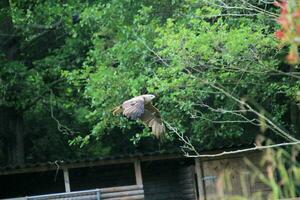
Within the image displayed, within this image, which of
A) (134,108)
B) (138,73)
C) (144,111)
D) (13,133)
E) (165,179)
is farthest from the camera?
(13,133)

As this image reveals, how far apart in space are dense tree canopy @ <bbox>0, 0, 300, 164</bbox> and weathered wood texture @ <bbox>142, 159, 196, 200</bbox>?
794 millimetres

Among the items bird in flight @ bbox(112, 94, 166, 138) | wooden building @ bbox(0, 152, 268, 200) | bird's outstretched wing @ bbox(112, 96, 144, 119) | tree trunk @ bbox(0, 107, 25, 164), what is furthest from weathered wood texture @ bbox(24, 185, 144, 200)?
tree trunk @ bbox(0, 107, 25, 164)

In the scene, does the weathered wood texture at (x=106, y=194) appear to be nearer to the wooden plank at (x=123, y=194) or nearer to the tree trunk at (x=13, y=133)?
the wooden plank at (x=123, y=194)

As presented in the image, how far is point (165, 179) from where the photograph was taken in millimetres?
16281

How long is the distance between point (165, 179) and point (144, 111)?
503 centimetres

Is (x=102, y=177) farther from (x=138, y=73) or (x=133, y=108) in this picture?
(x=133, y=108)

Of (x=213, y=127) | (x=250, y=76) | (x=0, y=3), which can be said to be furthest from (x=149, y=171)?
(x=0, y=3)

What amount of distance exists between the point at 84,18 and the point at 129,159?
11.0 ft

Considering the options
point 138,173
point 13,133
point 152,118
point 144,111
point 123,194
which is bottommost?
point 123,194

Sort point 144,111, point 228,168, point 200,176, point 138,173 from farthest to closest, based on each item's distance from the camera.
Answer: point 200,176
point 228,168
point 138,173
point 144,111

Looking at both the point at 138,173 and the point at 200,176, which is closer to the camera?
the point at 138,173

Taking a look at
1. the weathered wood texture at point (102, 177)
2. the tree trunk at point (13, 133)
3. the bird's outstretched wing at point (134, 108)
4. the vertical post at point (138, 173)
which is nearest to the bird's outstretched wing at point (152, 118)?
the bird's outstretched wing at point (134, 108)

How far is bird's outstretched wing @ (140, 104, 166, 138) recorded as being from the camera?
11.7m

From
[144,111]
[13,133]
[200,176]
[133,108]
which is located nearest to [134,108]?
[133,108]
